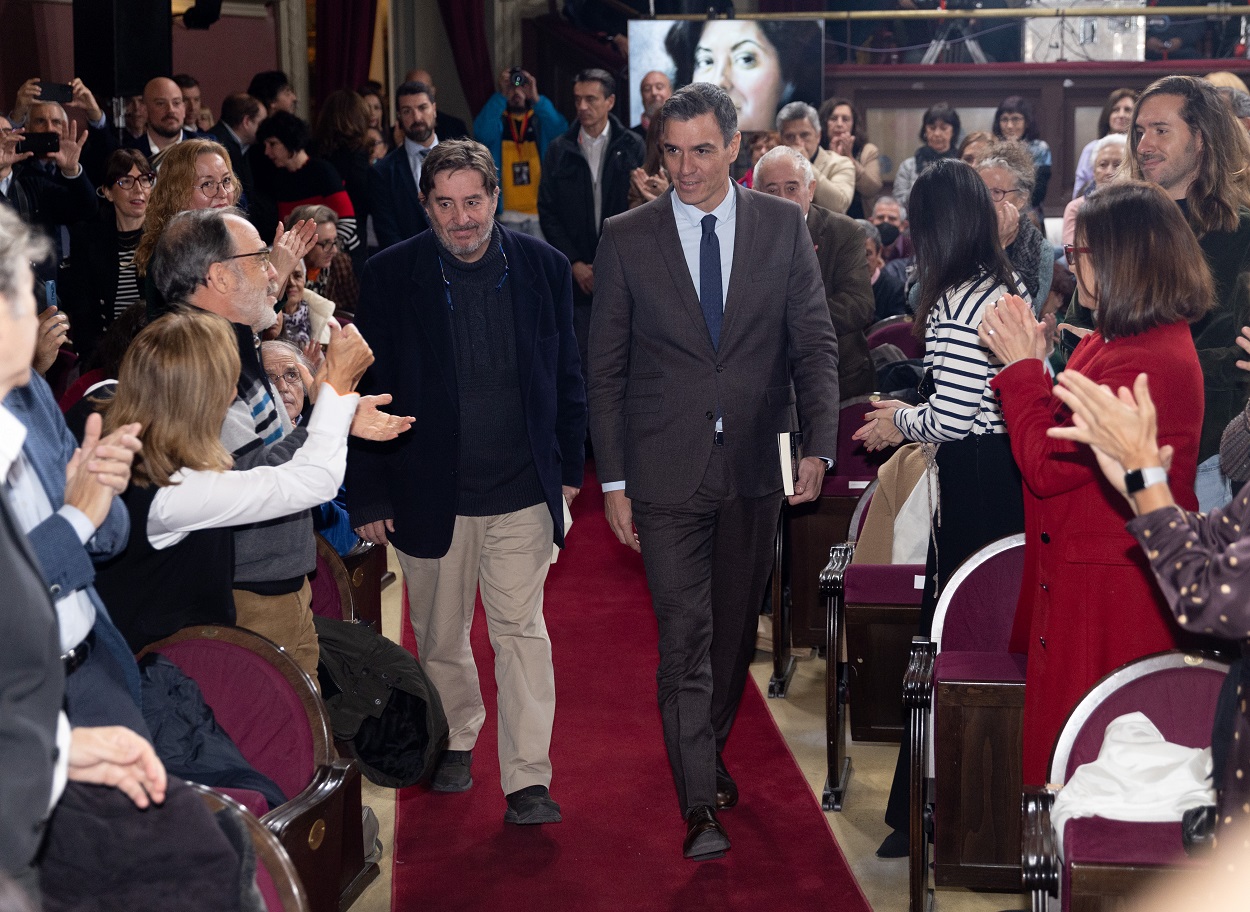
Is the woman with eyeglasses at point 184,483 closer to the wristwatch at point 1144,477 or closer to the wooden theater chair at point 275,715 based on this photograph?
the wooden theater chair at point 275,715

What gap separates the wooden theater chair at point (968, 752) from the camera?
2.87 m

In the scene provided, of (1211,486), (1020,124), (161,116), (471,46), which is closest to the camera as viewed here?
(1211,486)

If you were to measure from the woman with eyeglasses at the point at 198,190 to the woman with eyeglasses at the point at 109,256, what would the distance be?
3.77ft

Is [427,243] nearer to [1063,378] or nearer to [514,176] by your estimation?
[1063,378]

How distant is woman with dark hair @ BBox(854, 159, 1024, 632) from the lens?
3.18 m

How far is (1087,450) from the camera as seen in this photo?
2555 mm

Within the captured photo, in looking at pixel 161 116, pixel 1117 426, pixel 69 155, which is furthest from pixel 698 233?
pixel 161 116

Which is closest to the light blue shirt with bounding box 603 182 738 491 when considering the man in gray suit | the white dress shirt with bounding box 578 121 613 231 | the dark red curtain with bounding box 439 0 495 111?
the man in gray suit

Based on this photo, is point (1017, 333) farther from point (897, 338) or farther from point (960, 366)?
point (897, 338)

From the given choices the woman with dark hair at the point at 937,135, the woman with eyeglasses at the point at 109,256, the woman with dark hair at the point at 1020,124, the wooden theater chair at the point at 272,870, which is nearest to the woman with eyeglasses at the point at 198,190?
the woman with eyeglasses at the point at 109,256

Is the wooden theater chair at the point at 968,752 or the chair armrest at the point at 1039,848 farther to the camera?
the wooden theater chair at the point at 968,752

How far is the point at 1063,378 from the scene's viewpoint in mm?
2146

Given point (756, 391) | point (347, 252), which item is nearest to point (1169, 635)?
point (756, 391)

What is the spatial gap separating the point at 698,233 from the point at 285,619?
4.52 ft
